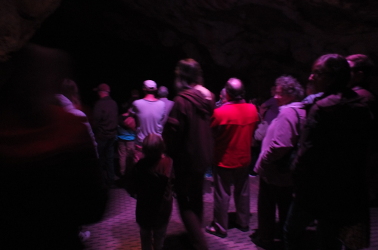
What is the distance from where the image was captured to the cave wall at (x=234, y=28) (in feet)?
15.7

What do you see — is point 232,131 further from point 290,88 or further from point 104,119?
point 104,119

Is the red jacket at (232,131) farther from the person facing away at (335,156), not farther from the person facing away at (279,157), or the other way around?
the person facing away at (335,156)

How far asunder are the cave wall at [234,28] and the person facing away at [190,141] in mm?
2721

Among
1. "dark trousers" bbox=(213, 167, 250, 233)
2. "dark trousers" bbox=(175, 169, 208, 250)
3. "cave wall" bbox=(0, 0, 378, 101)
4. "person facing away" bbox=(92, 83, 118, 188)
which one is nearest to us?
"dark trousers" bbox=(175, 169, 208, 250)

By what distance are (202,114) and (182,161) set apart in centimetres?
47

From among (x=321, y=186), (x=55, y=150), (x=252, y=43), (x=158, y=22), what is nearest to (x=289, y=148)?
(x=321, y=186)

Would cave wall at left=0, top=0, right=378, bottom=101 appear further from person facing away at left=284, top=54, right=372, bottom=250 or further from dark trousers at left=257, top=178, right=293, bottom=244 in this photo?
person facing away at left=284, top=54, right=372, bottom=250

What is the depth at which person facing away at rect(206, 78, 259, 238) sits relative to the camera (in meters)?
3.36

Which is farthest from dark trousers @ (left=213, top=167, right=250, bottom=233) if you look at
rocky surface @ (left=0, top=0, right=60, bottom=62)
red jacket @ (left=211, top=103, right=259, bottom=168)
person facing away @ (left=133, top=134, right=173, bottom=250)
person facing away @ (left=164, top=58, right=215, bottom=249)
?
rocky surface @ (left=0, top=0, right=60, bottom=62)

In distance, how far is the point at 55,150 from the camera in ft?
3.76

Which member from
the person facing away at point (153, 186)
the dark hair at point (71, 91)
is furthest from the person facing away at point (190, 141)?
the dark hair at point (71, 91)

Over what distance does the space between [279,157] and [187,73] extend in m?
1.16

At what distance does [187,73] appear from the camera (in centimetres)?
286

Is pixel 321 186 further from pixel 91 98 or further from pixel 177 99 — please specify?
pixel 91 98
